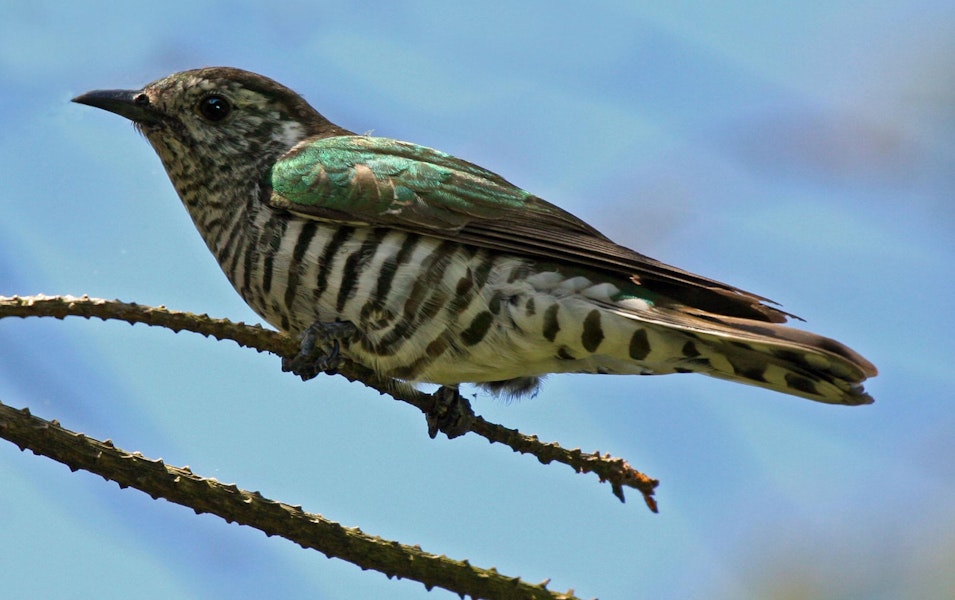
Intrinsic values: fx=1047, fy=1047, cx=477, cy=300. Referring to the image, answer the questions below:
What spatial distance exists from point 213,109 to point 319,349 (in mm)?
1564

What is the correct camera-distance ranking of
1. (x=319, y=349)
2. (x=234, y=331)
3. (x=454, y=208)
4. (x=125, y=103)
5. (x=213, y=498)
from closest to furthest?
(x=213, y=498), (x=234, y=331), (x=319, y=349), (x=454, y=208), (x=125, y=103)

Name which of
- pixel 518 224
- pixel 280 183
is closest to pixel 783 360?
→ pixel 518 224

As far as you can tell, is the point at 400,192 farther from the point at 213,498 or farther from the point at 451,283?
the point at 213,498

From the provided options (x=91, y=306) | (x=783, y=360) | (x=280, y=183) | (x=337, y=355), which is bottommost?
(x=91, y=306)

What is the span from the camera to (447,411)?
477 centimetres

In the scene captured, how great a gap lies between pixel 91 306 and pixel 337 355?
3.91 feet

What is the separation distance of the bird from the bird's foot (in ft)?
0.15

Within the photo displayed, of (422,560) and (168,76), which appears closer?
(422,560)

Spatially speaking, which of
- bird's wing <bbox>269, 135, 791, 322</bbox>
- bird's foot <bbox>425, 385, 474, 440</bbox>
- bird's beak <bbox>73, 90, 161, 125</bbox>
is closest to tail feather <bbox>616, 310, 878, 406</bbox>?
bird's wing <bbox>269, 135, 791, 322</bbox>

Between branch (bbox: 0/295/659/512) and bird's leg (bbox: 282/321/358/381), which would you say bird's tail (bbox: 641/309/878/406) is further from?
bird's leg (bbox: 282/321/358/381)

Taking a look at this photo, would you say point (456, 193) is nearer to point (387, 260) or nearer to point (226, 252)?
point (387, 260)

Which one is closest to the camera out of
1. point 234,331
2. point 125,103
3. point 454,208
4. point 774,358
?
point 234,331

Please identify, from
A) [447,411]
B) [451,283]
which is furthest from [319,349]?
[447,411]

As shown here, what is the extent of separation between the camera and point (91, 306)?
3.29 m
